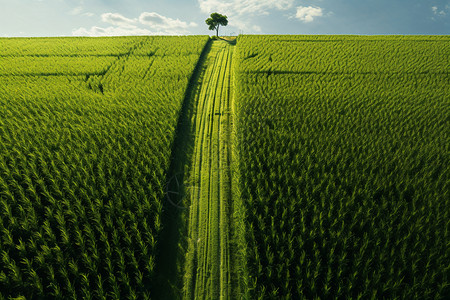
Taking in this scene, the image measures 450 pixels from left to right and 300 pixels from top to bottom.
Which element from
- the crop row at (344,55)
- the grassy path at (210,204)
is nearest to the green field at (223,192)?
the grassy path at (210,204)

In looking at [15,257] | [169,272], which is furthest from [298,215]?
[15,257]

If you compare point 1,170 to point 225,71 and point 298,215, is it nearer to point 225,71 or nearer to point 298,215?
point 298,215

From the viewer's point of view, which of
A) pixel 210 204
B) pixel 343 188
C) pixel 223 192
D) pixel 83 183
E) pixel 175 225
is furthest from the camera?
pixel 223 192

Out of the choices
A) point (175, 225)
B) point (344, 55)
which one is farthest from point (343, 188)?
point (344, 55)

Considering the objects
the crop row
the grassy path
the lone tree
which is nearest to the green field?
the grassy path

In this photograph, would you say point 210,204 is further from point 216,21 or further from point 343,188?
point 216,21

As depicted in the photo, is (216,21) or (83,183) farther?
(216,21)
